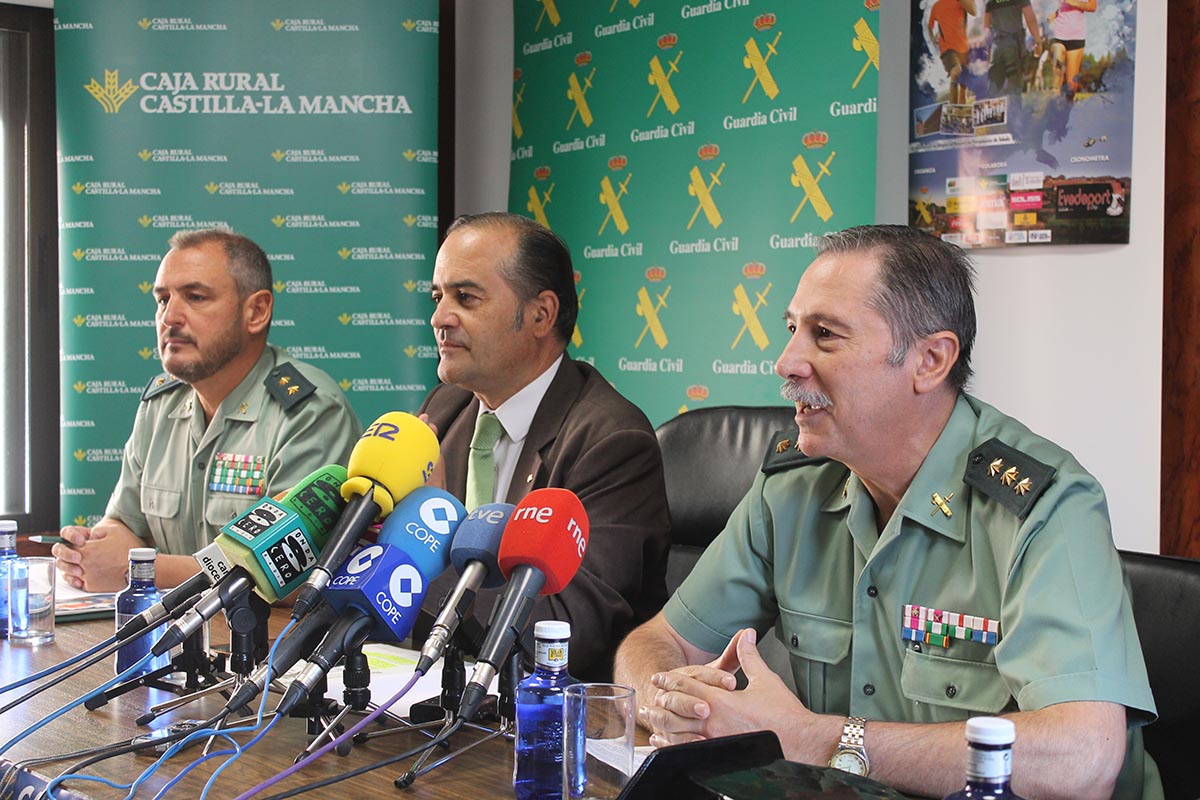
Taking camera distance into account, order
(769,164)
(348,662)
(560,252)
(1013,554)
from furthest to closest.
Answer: (769,164), (560,252), (1013,554), (348,662)

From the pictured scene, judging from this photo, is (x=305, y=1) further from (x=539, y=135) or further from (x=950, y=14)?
(x=950, y=14)

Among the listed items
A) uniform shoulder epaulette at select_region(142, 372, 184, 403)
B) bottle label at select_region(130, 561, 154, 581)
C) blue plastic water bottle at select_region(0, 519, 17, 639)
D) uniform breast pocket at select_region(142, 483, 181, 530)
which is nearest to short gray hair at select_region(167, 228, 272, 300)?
uniform shoulder epaulette at select_region(142, 372, 184, 403)

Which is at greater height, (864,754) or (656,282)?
(656,282)

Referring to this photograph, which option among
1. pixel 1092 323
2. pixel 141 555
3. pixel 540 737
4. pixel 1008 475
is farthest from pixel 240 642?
pixel 1092 323

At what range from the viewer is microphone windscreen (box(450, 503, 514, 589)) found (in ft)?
4.53

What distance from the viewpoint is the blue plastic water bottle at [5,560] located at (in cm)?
217

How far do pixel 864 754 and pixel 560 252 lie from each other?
1367 millimetres

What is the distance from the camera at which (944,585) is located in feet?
5.62

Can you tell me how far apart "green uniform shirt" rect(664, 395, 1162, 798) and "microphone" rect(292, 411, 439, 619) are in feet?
2.05

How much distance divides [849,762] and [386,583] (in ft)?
1.89

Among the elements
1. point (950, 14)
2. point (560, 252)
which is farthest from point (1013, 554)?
point (950, 14)

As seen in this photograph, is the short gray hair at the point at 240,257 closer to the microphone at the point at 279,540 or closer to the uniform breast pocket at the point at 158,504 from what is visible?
the uniform breast pocket at the point at 158,504

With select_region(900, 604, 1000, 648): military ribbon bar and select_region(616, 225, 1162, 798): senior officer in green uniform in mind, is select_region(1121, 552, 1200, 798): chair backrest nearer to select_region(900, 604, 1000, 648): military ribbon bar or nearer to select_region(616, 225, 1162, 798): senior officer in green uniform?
select_region(616, 225, 1162, 798): senior officer in green uniform

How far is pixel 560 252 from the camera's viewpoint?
2.62 meters
